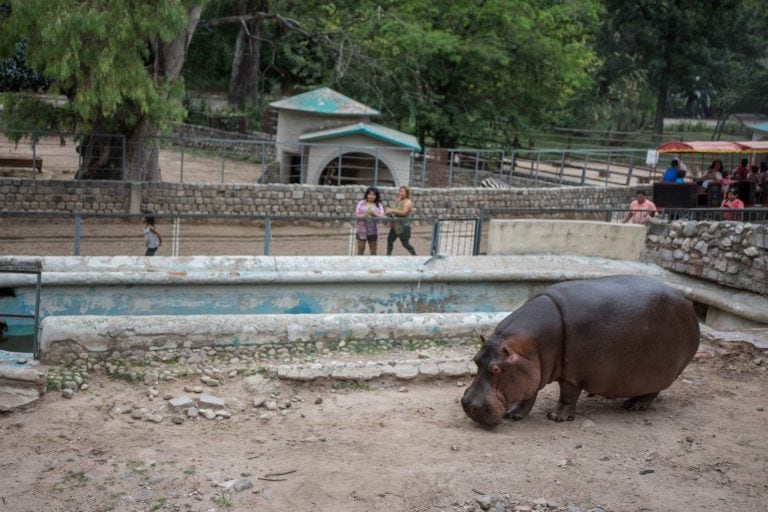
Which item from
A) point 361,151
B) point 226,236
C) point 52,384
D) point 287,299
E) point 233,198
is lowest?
point 52,384

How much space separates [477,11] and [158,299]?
74.9 ft

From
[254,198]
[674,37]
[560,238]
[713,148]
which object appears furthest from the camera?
[674,37]

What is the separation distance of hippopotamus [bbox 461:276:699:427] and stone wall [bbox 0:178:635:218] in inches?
476

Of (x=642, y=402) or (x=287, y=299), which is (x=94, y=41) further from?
(x=642, y=402)

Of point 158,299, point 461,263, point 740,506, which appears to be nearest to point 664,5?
point 461,263

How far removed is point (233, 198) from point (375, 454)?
1662cm

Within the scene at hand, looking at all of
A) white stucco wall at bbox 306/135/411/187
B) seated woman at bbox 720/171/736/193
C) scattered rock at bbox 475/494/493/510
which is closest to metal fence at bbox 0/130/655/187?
white stucco wall at bbox 306/135/411/187

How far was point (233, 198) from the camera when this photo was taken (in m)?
23.1

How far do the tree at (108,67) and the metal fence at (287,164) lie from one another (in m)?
0.12

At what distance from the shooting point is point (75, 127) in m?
22.2

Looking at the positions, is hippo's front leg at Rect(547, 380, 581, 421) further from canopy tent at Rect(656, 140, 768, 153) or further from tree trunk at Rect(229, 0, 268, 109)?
tree trunk at Rect(229, 0, 268, 109)

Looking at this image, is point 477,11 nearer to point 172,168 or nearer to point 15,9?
point 172,168

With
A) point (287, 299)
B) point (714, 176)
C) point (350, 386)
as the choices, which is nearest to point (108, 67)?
point (287, 299)

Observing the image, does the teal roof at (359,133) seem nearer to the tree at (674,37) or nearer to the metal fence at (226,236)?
the metal fence at (226,236)
